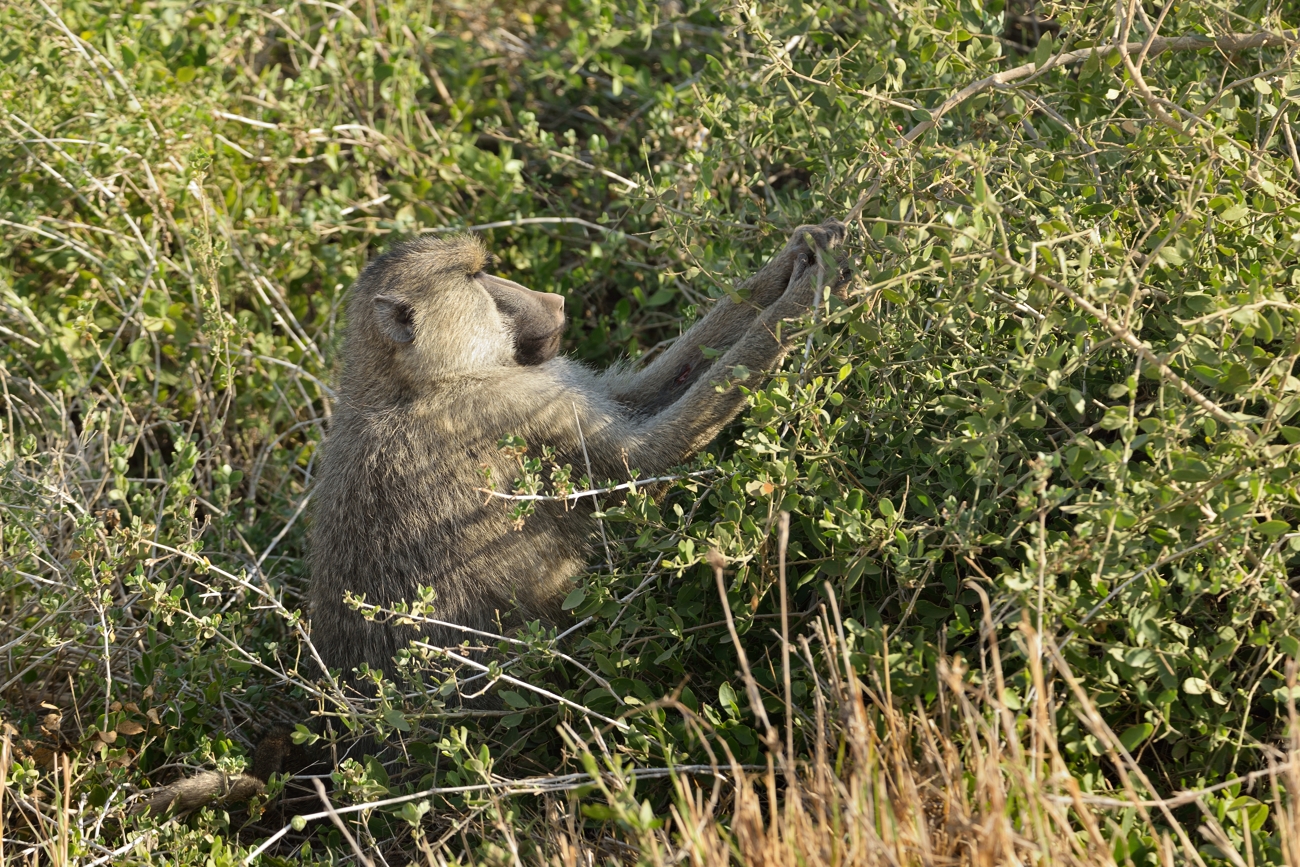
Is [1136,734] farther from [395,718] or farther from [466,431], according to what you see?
[466,431]

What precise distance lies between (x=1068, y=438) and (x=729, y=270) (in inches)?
39.6

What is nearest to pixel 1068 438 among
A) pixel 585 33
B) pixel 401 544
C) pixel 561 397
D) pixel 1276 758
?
pixel 1276 758

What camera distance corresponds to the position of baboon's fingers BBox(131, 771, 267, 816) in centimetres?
304

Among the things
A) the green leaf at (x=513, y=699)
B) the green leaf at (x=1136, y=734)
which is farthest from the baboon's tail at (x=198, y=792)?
the green leaf at (x=1136, y=734)

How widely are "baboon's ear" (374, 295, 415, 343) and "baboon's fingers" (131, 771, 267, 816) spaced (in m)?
1.20

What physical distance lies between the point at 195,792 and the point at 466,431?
1.10 m

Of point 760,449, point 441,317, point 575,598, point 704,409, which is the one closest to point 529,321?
point 441,317

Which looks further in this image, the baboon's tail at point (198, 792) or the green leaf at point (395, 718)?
the baboon's tail at point (198, 792)

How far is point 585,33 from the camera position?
4547 millimetres

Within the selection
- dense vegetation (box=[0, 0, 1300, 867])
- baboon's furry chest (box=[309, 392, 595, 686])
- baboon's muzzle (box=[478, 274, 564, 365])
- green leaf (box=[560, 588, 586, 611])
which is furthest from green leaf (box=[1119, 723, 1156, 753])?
baboon's muzzle (box=[478, 274, 564, 365])

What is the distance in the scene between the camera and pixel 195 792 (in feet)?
10.0

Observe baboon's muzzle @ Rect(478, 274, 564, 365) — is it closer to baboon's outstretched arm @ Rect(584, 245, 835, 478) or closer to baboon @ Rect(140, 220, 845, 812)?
baboon @ Rect(140, 220, 845, 812)

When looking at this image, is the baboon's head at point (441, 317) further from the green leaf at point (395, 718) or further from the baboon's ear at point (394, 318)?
the green leaf at point (395, 718)

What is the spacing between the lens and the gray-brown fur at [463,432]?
3.18m
